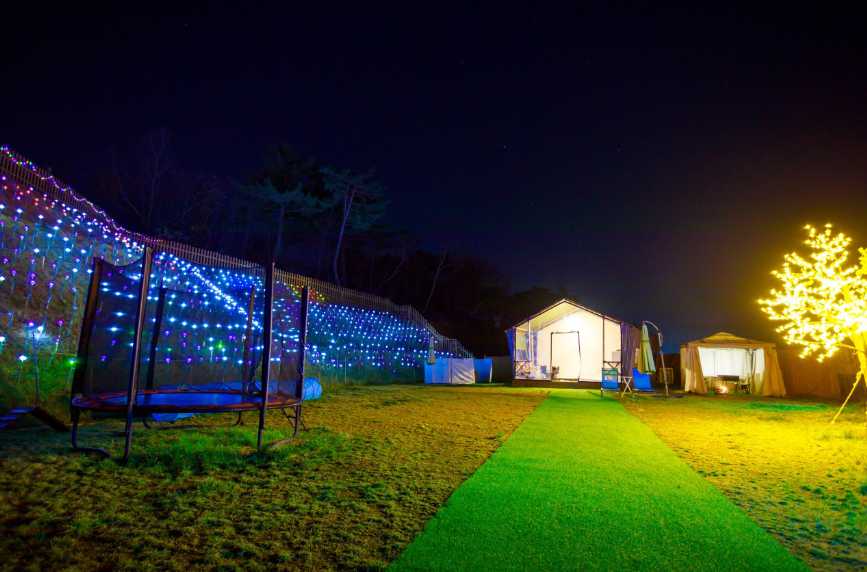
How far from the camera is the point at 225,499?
140 inches

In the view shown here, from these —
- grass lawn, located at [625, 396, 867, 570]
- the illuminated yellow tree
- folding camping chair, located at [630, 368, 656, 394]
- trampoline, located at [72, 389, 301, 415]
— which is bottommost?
grass lawn, located at [625, 396, 867, 570]

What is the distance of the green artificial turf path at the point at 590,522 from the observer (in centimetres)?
267

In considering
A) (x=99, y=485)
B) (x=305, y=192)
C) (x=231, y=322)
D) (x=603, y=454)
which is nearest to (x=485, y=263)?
(x=305, y=192)

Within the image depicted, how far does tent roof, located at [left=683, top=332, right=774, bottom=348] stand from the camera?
1697 cm

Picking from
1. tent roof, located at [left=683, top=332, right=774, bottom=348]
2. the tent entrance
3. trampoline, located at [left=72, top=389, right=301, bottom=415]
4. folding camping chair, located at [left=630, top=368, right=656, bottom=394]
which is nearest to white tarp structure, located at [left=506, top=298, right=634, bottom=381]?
the tent entrance

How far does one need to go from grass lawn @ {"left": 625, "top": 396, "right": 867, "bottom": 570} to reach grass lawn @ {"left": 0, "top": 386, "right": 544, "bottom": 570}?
94.6 inches

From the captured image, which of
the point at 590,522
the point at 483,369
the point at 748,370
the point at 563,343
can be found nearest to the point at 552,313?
the point at 563,343

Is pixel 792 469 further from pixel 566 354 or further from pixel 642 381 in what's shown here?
pixel 566 354

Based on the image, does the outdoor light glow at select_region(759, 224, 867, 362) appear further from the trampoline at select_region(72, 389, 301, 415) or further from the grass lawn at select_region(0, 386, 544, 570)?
the trampoline at select_region(72, 389, 301, 415)

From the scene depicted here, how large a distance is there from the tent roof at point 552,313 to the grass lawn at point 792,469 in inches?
344

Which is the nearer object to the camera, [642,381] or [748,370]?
[642,381]

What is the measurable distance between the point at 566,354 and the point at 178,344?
16.4 metres

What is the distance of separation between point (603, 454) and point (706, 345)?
558 inches

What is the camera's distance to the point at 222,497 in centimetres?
359
